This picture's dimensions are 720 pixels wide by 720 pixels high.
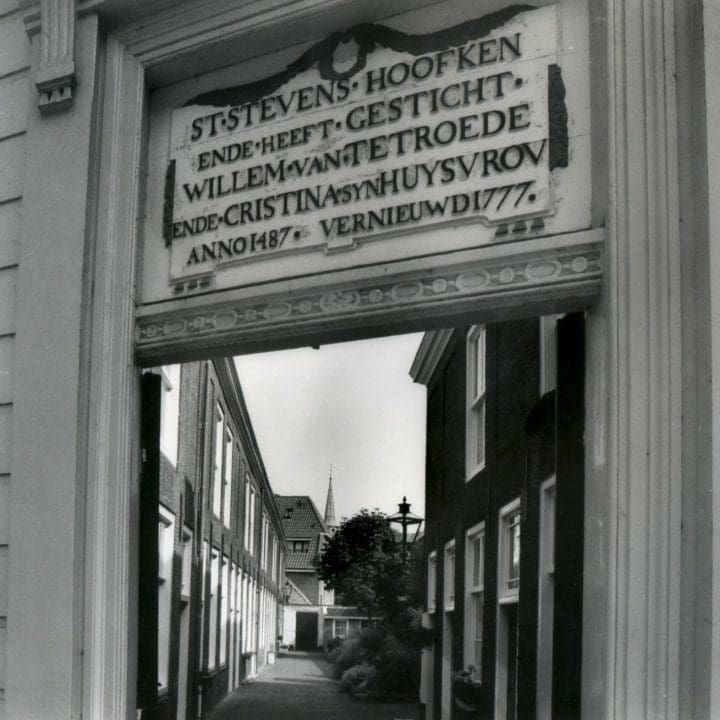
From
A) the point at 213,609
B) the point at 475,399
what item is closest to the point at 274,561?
the point at 213,609

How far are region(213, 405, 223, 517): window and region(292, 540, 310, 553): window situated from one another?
45.8m

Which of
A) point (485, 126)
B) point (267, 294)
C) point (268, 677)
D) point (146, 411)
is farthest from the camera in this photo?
point (268, 677)

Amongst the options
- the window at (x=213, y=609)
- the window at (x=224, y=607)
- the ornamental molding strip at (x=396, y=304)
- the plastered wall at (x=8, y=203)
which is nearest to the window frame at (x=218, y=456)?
the window at (x=213, y=609)

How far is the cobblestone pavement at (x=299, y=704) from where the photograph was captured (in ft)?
63.1

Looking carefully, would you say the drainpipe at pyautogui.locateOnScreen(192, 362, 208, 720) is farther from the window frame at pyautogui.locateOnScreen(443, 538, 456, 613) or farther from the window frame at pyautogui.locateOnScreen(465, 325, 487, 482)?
the window frame at pyautogui.locateOnScreen(465, 325, 487, 482)

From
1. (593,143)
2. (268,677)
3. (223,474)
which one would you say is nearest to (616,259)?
(593,143)

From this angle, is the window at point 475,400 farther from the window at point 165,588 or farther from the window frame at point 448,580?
the window at point 165,588

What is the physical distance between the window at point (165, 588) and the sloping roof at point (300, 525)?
1928 inches

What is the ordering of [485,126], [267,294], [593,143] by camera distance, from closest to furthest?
[593,143] < [485,126] < [267,294]

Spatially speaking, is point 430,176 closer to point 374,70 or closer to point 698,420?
point 374,70

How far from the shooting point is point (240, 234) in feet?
14.4

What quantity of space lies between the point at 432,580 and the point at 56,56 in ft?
41.7

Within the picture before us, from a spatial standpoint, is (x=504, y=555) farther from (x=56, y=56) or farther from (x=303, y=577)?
(x=303, y=577)

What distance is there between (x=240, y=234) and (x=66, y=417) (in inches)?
44.2
